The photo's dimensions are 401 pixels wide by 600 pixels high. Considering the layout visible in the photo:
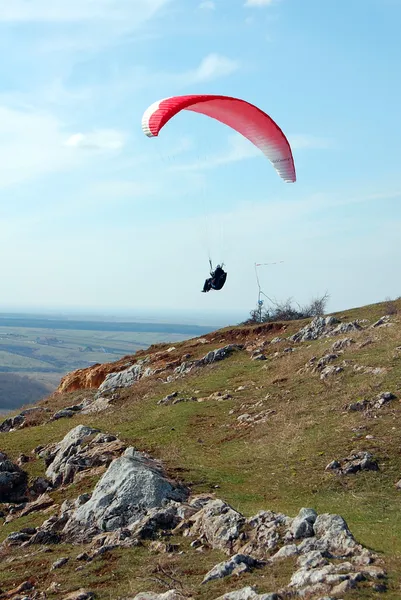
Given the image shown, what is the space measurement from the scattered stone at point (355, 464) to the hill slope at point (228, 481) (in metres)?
0.05

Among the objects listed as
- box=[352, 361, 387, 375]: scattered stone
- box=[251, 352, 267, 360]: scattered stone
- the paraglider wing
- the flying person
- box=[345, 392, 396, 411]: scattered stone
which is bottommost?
box=[345, 392, 396, 411]: scattered stone

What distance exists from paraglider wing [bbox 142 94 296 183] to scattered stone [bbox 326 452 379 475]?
11.5 m

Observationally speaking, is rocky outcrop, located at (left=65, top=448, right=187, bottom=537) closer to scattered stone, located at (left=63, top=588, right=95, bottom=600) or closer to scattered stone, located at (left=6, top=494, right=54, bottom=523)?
scattered stone, located at (left=6, top=494, right=54, bottom=523)

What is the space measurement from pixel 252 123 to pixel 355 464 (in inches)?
525

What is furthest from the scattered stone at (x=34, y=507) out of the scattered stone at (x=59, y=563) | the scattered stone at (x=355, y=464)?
the scattered stone at (x=355, y=464)

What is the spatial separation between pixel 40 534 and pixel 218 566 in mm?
6020

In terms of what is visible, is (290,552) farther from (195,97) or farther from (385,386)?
(195,97)

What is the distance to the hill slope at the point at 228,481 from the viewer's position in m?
11.4

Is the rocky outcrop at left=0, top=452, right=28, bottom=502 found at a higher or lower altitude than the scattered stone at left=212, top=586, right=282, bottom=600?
lower

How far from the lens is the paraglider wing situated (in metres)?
22.9

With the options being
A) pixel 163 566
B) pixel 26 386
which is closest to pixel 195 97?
pixel 163 566

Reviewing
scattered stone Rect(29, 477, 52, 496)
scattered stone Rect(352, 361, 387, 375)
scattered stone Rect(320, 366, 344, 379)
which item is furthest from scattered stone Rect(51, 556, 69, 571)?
scattered stone Rect(320, 366, 344, 379)

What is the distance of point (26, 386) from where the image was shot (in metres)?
151

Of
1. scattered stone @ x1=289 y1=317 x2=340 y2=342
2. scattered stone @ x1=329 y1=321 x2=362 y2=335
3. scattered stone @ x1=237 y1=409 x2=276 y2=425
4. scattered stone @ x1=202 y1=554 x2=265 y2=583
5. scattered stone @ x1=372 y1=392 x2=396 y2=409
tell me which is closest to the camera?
scattered stone @ x1=202 y1=554 x2=265 y2=583
